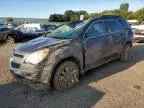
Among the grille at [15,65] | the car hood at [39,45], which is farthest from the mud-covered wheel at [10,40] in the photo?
the grille at [15,65]

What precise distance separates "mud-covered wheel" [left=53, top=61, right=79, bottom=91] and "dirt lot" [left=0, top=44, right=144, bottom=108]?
169mm

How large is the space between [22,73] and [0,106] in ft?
2.88

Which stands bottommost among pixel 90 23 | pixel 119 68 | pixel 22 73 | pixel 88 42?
pixel 119 68

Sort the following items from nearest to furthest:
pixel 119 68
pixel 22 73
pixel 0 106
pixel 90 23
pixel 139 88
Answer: pixel 0 106
pixel 22 73
pixel 139 88
pixel 90 23
pixel 119 68

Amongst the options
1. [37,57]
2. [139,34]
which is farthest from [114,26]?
[139,34]

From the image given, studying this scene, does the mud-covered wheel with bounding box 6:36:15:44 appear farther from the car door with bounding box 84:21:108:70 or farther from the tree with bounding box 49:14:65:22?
the tree with bounding box 49:14:65:22

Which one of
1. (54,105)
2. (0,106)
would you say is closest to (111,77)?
(54,105)

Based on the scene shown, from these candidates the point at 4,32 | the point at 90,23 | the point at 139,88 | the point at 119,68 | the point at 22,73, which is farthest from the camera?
the point at 4,32

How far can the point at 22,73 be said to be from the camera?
17.2ft

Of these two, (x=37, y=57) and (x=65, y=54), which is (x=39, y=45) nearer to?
(x=37, y=57)

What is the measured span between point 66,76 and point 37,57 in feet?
3.00

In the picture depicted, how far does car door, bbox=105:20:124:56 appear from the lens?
7.21 metres

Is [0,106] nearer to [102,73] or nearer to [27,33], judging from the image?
[102,73]

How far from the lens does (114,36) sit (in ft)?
24.3
